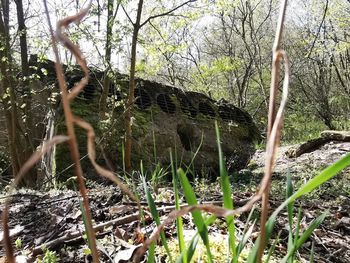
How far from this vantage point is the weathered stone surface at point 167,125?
653 cm

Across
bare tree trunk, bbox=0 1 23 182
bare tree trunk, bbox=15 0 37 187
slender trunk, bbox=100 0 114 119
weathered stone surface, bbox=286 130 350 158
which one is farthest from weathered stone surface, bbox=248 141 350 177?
bare tree trunk, bbox=0 1 23 182

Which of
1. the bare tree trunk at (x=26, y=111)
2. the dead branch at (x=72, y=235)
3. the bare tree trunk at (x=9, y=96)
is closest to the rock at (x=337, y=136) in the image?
the bare tree trunk at (x=26, y=111)

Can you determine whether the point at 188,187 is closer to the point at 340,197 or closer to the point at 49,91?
the point at 340,197

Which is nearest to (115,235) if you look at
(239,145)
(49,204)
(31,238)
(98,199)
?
(31,238)

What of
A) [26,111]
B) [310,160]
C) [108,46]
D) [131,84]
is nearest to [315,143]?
[310,160]

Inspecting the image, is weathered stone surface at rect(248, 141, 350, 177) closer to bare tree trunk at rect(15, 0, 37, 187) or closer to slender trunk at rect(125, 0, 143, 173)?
slender trunk at rect(125, 0, 143, 173)

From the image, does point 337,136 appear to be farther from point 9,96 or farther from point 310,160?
point 9,96

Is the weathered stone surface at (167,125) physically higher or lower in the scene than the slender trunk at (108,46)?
lower

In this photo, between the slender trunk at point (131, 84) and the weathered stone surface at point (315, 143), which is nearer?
the slender trunk at point (131, 84)

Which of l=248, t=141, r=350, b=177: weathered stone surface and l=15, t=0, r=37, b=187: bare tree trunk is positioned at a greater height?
l=15, t=0, r=37, b=187: bare tree trunk

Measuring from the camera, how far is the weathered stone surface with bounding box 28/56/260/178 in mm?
6531

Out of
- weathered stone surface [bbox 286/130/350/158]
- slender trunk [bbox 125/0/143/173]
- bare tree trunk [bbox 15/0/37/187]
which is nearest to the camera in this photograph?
slender trunk [bbox 125/0/143/173]

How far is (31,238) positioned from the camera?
1.93m

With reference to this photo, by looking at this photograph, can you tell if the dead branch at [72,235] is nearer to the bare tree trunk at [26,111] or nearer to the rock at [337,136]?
the bare tree trunk at [26,111]
